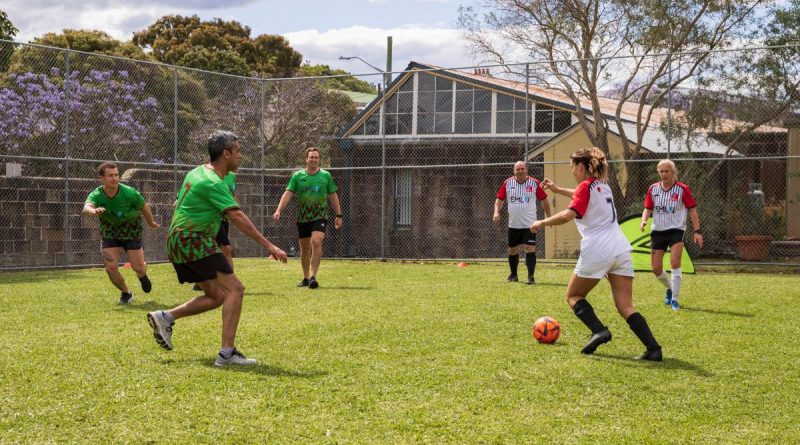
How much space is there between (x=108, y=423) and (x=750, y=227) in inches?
625

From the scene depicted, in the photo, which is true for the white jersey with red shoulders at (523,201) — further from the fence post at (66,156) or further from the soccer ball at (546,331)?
the fence post at (66,156)

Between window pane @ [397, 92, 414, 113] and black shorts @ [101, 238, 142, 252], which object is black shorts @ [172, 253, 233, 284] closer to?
black shorts @ [101, 238, 142, 252]

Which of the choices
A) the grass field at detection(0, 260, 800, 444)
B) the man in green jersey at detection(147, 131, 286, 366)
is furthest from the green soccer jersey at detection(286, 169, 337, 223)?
the man in green jersey at detection(147, 131, 286, 366)

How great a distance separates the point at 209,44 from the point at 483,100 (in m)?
30.3

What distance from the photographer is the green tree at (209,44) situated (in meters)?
46.0

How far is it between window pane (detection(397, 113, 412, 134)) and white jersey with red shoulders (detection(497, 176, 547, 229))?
7387mm

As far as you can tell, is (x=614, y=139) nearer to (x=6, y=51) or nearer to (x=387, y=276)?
(x=387, y=276)

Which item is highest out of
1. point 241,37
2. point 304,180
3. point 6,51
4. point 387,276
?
point 241,37

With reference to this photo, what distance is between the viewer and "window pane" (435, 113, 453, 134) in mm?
22208

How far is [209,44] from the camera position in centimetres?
4912

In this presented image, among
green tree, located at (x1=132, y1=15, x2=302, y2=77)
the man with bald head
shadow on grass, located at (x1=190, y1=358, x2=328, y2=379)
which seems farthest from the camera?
green tree, located at (x1=132, y1=15, x2=302, y2=77)

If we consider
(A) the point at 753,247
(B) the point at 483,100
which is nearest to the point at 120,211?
(B) the point at 483,100

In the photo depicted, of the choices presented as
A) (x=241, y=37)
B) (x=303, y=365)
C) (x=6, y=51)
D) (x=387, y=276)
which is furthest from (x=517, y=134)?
(x=241, y=37)

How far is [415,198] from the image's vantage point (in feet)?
77.8
